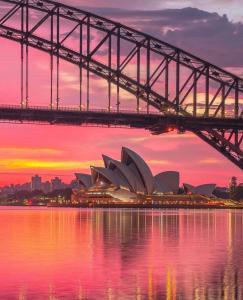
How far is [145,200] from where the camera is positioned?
7156 inches

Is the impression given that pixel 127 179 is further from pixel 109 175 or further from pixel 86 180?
pixel 86 180

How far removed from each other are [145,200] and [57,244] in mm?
140841

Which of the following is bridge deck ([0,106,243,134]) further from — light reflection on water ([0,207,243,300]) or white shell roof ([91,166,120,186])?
white shell roof ([91,166,120,186])

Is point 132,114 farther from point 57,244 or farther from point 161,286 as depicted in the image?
point 161,286

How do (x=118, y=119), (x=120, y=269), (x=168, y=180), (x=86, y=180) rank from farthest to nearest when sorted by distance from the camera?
(x=86, y=180) → (x=168, y=180) → (x=118, y=119) → (x=120, y=269)

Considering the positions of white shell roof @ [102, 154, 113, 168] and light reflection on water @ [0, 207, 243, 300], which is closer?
light reflection on water @ [0, 207, 243, 300]

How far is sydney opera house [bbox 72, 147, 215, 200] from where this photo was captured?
539 ft

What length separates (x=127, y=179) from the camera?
554 ft

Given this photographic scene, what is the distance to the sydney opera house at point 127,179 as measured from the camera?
164 meters

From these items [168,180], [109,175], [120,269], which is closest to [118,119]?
[120,269]

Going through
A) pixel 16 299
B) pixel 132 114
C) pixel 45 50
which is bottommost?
pixel 16 299

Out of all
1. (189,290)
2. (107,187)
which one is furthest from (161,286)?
(107,187)

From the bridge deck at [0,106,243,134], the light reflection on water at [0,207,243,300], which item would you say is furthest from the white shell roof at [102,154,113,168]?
the light reflection on water at [0,207,243,300]

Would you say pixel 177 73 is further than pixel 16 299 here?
Yes
